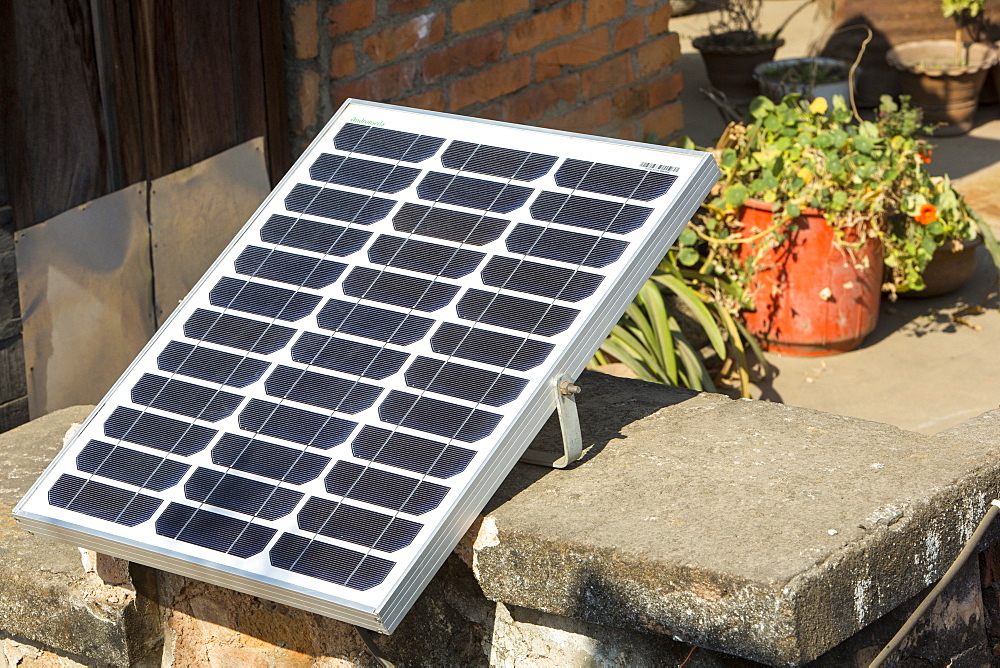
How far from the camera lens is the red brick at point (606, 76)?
370 centimetres

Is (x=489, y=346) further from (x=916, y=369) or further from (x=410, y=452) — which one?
(x=916, y=369)

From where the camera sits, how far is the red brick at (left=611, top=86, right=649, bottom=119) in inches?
151

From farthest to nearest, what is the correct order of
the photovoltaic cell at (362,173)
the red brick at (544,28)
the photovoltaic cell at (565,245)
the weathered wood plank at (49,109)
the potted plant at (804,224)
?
the potted plant at (804,224) < the red brick at (544,28) < the weathered wood plank at (49,109) < the photovoltaic cell at (362,173) < the photovoltaic cell at (565,245)

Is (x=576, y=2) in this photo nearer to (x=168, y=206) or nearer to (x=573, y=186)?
(x=168, y=206)

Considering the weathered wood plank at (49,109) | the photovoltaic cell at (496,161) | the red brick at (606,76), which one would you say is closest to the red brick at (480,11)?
the red brick at (606,76)

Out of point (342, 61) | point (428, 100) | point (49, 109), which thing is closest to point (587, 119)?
point (428, 100)

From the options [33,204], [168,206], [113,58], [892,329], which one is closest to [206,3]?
[113,58]

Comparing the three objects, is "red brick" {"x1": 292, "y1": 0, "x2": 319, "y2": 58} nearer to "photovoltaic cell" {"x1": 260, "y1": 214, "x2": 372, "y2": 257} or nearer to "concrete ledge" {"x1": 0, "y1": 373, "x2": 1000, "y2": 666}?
"photovoltaic cell" {"x1": 260, "y1": 214, "x2": 372, "y2": 257}

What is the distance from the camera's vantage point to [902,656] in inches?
58.4

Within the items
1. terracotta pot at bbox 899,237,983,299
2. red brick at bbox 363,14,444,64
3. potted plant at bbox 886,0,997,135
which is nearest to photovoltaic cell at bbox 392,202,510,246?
red brick at bbox 363,14,444,64

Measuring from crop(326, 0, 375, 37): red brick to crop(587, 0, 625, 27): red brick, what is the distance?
92 centimetres

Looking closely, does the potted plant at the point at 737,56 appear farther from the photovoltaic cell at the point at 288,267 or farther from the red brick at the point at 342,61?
the photovoltaic cell at the point at 288,267

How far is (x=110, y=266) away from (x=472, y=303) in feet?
4.38

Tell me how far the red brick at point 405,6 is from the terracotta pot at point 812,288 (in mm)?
1239
